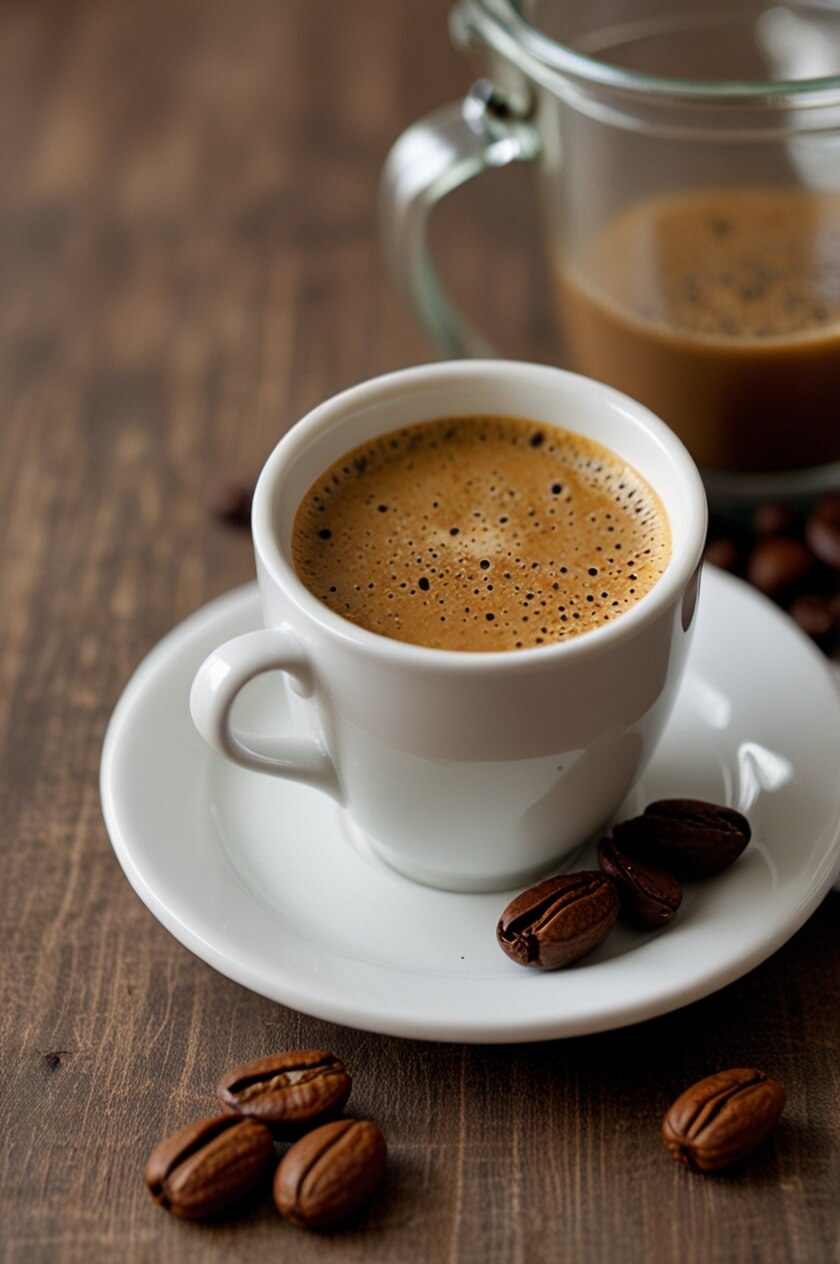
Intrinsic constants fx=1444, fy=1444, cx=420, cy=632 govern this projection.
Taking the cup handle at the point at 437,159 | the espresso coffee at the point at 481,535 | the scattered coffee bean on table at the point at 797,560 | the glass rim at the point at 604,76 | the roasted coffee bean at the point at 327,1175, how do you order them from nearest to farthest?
the roasted coffee bean at the point at 327,1175 < the espresso coffee at the point at 481,535 < the glass rim at the point at 604,76 < the scattered coffee bean on table at the point at 797,560 < the cup handle at the point at 437,159

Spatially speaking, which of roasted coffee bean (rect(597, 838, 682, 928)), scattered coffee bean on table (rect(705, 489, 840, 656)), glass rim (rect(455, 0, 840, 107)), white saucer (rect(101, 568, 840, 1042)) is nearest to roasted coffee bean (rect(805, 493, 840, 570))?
scattered coffee bean on table (rect(705, 489, 840, 656))

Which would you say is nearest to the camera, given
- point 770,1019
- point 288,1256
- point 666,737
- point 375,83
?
point 288,1256

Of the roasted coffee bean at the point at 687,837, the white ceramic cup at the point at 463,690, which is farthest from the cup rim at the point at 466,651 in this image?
the roasted coffee bean at the point at 687,837

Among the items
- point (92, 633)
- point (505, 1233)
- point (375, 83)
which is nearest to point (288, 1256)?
point (505, 1233)

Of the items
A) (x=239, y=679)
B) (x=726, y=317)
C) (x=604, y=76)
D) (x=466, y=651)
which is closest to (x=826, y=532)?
(x=726, y=317)

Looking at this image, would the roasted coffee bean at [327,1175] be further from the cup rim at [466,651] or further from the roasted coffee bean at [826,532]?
the roasted coffee bean at [826,532]

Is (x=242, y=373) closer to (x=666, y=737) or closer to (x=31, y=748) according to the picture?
(x=31, y=748)

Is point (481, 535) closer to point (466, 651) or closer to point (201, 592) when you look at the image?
point (466, 651)
